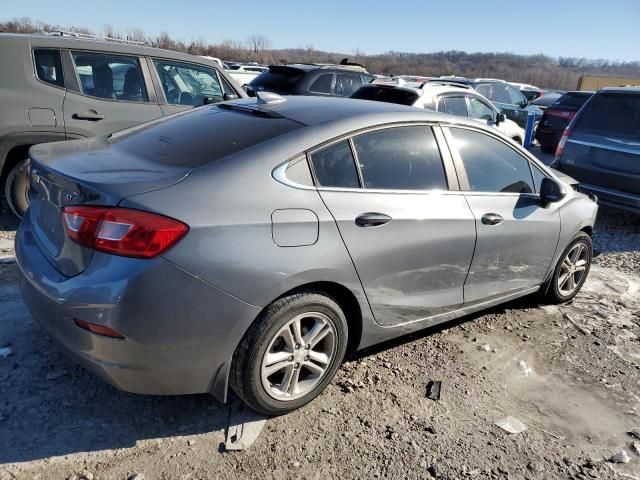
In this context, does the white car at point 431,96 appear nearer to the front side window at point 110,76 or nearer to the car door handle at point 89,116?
the front side window at point 110,76

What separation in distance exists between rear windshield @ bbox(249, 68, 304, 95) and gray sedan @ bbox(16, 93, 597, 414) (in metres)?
6.35

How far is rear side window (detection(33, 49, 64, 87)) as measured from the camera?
4.95m

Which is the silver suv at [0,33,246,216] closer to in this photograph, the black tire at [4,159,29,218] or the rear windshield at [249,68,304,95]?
the black tire at [4,159,29,218]

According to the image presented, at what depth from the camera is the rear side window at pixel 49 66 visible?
495 cm

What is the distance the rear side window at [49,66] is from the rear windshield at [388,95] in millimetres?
3814

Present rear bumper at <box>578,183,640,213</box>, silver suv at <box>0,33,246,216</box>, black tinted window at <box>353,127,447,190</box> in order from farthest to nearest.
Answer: rear bumper at <box>578,183,640,213</box> → silver suv at <box>0,33,246,216</box> → black tinted window at <box>353,127,447,190</box>

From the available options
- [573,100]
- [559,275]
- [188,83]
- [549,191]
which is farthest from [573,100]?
[549,191]

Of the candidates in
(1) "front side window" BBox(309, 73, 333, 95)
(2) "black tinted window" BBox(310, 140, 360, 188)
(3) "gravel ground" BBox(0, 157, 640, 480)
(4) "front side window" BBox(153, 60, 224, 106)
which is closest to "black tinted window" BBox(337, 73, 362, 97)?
(1) "front side window" BBox(309, 73, 333, 95)

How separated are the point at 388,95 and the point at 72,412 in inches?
231

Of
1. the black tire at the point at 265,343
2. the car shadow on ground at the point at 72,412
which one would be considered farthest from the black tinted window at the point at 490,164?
the car shadow on ground at the point at 72,412

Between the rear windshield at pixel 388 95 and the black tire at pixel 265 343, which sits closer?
A: the black tire at pixel 265 343

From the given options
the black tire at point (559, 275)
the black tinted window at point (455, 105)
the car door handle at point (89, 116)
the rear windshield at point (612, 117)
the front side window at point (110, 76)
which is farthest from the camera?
the black tinted window at point (455, 105)

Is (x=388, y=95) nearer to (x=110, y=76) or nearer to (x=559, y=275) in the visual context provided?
(x=110, y=76)

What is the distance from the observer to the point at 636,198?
6.29 m
